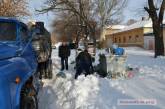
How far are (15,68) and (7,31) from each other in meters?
2.45

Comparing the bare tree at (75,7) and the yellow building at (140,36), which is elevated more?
the bare tree at (75,7)

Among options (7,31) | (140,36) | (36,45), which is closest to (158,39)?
(36,45)

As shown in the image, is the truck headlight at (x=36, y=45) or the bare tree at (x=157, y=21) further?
the bare tree at (x=157, y=21)

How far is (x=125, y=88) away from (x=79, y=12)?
36.4m

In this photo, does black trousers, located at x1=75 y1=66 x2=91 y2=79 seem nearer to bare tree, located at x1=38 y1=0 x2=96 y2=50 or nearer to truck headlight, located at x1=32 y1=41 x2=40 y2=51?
truck headlight, located at x1=32 y1=41 x2=40 y2=51

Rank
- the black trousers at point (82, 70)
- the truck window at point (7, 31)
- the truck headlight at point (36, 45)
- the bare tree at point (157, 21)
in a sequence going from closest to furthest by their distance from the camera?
the truck window at point (7, 31) < the truck headlight at point (36, 45) < the black trousers at point (82, 70) < the bare tree at point (157, 21)

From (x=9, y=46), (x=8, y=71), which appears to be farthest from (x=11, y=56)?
(x=8, y=71)

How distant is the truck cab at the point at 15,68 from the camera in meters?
5.88

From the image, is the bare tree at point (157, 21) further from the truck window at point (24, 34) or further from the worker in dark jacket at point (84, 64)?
the truck window at point (24, 34)

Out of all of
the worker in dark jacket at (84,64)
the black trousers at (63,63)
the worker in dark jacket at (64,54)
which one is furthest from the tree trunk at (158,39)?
the worker in dark jacket at (84,64)

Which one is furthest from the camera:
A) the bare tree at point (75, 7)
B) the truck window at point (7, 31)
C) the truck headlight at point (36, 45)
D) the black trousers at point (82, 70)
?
the bare tree at point (75, 7)

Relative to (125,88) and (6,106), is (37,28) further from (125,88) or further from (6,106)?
(6,106)

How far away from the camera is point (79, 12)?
157 feet

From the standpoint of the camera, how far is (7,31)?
8.77 metres
